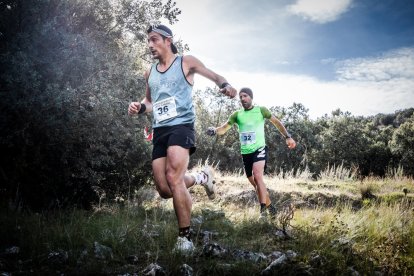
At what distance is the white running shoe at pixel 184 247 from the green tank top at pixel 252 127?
3146 mm

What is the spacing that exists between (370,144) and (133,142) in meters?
52.0

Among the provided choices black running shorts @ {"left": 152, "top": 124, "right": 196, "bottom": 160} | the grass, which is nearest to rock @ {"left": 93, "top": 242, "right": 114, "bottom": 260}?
the grass

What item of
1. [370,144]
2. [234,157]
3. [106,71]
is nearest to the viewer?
[106,71]

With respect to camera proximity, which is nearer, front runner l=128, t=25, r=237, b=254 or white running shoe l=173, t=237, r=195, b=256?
white running shoe l=173, t=237, r=195, b=256

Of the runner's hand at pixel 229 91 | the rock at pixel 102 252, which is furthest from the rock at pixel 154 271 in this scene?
the runner's hand at pixel 229 91

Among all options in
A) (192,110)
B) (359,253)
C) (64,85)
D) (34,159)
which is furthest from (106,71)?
(359,253)

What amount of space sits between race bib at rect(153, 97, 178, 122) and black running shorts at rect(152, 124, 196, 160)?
137mm

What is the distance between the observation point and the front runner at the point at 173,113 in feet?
12.0

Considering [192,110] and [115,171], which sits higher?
[192,110]

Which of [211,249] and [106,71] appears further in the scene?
[106,71]

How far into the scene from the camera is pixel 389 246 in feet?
11.7

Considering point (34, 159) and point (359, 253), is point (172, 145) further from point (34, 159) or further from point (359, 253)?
point (34, 159)

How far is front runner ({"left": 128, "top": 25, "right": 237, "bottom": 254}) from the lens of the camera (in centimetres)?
366

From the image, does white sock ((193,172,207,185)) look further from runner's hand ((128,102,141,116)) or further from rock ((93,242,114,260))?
rock ((93,242,114,260))
